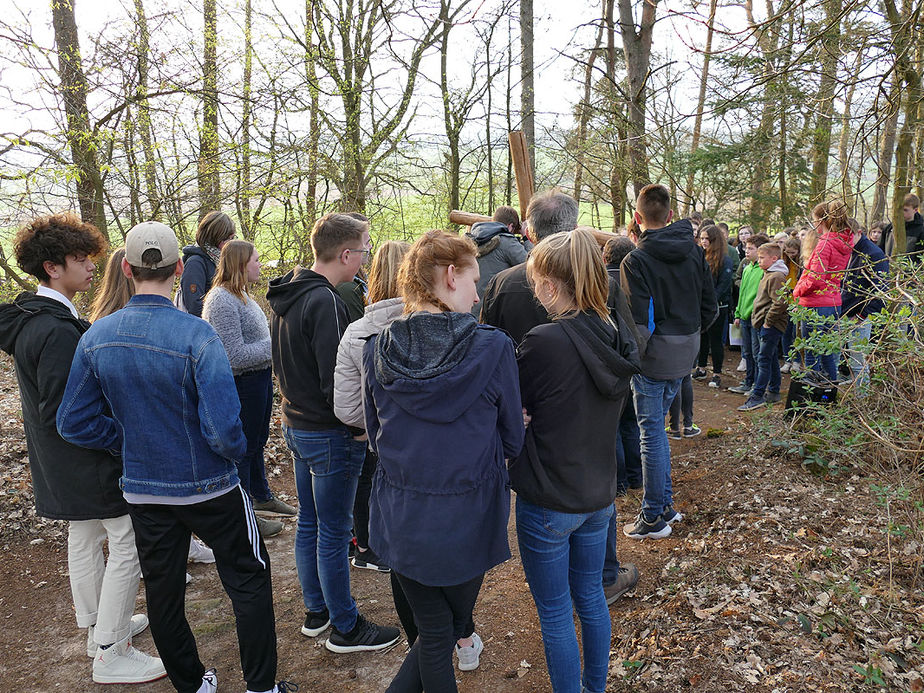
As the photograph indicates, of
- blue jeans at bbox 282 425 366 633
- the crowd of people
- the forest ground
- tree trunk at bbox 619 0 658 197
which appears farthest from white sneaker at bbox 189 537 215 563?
tree trunk at bbox 619 0 658 197

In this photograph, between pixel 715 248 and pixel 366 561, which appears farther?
pixel 715 248

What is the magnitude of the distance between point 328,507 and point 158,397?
108 cm

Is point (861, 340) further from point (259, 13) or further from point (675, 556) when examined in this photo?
point (259, 13)

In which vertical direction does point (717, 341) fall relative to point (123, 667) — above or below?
above

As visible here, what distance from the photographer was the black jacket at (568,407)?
7.77ft

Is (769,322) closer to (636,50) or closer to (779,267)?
(779,267)

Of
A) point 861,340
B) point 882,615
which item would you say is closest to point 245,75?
point 861,340

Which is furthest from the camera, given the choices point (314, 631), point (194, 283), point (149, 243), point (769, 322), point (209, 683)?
point (769, 322)

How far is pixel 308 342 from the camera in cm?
311

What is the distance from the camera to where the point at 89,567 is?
314cm

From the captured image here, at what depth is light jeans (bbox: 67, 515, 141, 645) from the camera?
3.03m

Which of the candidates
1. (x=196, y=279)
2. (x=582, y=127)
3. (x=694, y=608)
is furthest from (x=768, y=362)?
(x=582, y=127)

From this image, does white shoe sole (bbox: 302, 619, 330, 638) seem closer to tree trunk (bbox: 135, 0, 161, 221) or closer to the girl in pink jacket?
the girl in pink jacket

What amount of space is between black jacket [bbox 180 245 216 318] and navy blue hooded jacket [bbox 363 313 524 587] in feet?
10.0
